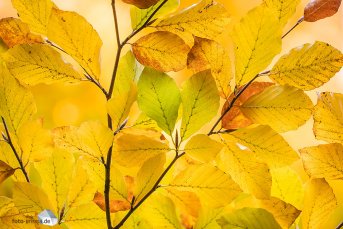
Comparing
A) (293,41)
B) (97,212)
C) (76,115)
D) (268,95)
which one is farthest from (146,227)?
(293,41)

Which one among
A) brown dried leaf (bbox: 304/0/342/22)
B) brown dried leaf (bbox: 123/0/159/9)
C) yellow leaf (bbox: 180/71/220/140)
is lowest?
yellow leaf (bbox: 180/71/220/140)

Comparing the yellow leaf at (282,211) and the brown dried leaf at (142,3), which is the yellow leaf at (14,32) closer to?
the brown dried leaf at (142,3)

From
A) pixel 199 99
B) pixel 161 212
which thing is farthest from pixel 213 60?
pixel 161 212

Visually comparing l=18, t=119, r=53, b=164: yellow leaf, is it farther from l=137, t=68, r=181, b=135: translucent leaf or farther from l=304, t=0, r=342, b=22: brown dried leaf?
l=304, t=0, r=342, b=22: brown dried leaf

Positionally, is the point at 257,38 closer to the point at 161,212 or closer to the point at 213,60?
the point at 213,60

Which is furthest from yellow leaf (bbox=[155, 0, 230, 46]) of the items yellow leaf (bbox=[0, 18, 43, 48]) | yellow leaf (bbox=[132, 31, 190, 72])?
yellow leaf (bbox=[0, 18, 43, 48])

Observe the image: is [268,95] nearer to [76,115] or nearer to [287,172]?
[287,172]

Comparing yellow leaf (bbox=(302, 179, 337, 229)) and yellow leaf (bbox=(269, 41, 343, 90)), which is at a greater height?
yellow leaf (bbox=(269, 41, 343, 90))
